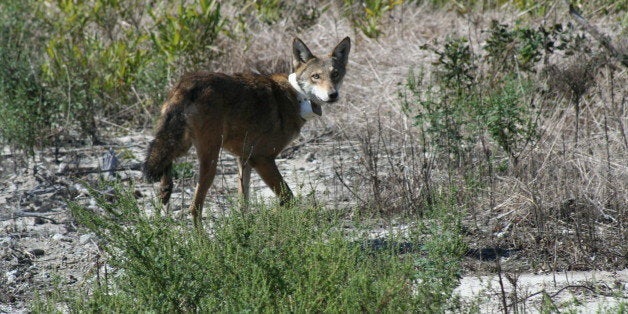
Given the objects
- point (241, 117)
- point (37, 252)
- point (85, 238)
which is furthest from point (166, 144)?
point (37, 252)

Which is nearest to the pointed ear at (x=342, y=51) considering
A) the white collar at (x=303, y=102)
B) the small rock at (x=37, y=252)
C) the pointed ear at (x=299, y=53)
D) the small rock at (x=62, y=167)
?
the pointed ear at (x=299, y=53)

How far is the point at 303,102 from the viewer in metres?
7.88

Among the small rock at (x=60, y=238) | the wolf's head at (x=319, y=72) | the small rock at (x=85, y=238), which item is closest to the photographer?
the small rock at (x=85, y=238)

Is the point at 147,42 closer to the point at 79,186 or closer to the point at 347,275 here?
the point at 79,186

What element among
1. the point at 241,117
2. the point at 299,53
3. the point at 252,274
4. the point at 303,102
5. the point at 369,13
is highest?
the point at 369,13

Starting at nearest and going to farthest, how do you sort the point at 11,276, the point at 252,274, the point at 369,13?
the point at 252,274
the point at 11,276
the point at 369,13

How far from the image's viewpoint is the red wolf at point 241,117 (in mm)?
6621

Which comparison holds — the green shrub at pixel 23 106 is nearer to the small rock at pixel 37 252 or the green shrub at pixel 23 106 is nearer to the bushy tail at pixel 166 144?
the small rock at pixel 37 252

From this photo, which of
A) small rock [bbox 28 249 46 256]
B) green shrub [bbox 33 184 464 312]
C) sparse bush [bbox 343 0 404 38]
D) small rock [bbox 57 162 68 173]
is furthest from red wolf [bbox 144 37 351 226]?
sparse bush [bbox 343 0 404 38]

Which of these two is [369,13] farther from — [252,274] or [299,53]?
[252,274]

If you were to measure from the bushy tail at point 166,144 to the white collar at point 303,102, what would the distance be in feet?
4.67

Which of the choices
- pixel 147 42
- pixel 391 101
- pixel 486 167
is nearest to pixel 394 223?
pixel 486 167

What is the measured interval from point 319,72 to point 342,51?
0.55 meters

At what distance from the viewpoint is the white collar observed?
25.7 feet
